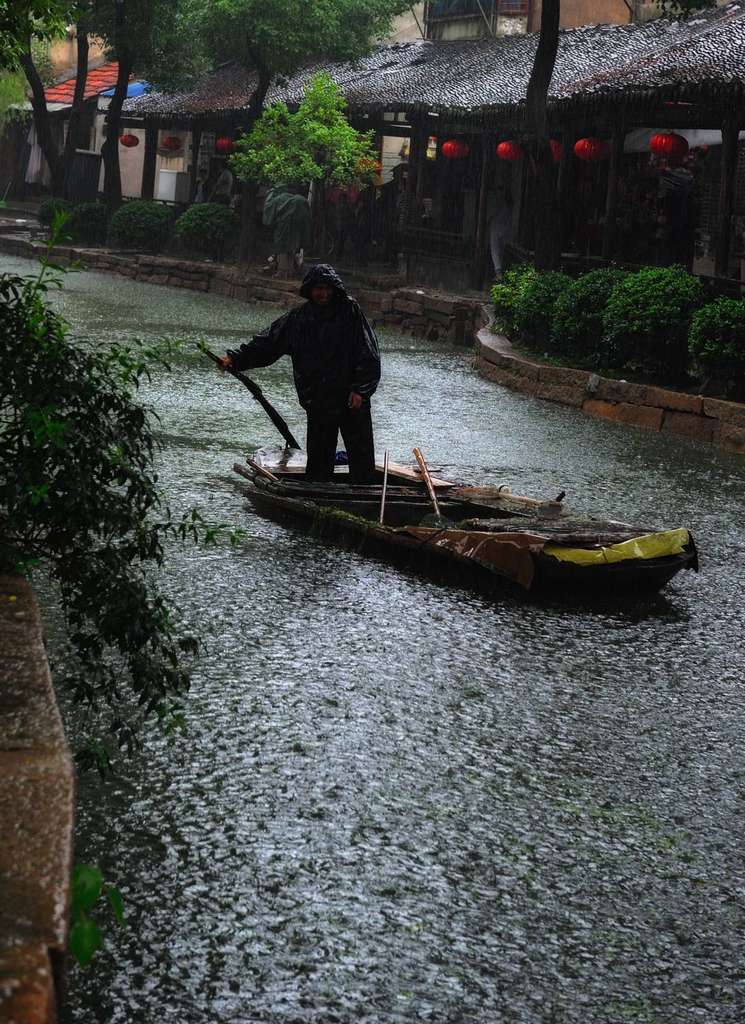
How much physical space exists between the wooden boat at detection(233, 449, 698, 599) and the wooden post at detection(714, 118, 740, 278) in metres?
9.87

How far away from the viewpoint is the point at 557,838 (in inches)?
177

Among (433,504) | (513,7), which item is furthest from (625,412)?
(513,7)

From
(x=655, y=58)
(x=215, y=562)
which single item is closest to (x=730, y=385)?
(x=655, y=58)

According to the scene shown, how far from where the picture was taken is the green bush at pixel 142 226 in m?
32.4

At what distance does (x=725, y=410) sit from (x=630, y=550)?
22.0ft

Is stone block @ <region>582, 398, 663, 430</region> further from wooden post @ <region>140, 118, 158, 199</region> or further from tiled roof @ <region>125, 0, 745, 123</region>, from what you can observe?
wooden post @ <region>140, 118, 158, 199</region>

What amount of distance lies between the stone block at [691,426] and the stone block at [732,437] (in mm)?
107

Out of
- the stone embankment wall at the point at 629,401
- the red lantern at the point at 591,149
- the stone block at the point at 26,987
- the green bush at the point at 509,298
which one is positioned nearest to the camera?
the stone block at the point at 26,987

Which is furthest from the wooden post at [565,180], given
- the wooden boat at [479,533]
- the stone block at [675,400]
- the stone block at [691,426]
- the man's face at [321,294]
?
the wooden boat at [479,533]

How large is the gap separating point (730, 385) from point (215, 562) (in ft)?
26.5

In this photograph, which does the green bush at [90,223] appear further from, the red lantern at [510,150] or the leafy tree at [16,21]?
the leafy tree at [16,21]

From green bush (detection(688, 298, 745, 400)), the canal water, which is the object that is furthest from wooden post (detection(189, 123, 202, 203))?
the canal water

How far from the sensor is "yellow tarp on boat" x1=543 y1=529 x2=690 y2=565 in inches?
289

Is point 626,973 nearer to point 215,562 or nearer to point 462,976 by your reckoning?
point 462,976
